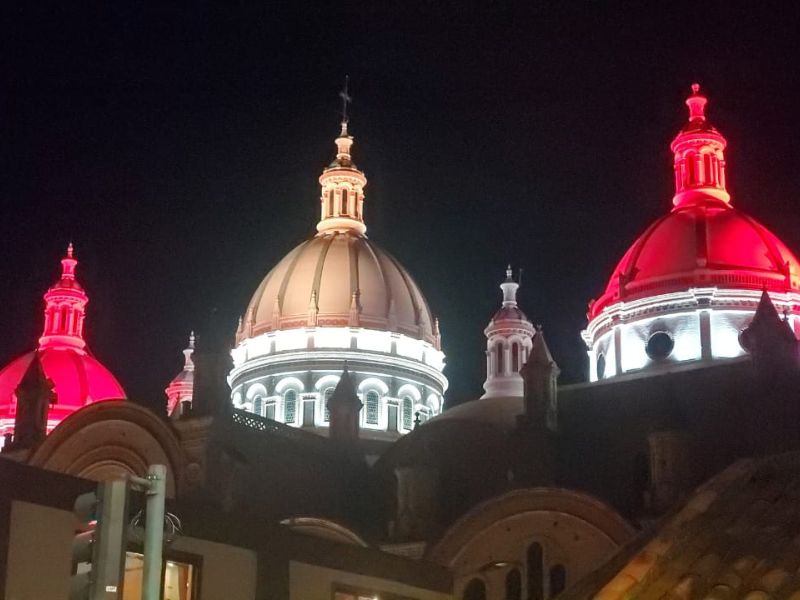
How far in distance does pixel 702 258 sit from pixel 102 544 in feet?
158

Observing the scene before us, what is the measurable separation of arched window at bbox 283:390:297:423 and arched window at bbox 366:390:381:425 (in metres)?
3.42

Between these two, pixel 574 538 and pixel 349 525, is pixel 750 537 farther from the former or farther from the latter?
pixel 349 525

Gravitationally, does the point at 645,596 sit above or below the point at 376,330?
below

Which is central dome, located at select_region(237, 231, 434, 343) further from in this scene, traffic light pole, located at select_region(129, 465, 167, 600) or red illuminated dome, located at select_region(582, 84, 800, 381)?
traffic light pole, located at select_region(129, 465, 167, 600)

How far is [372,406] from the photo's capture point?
2514 inches

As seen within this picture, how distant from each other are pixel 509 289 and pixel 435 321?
688cm

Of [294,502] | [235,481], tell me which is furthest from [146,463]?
[294,502]

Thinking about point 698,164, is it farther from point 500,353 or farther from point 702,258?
point 500,353

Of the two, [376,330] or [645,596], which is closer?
[645,596]

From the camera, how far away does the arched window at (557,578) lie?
126 ft

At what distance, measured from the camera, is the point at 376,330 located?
211ft

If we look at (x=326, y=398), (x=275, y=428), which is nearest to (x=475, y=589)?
(x=275, y=428)

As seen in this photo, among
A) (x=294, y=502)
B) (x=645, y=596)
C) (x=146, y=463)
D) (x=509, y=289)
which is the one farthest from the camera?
(x=509, y=289)

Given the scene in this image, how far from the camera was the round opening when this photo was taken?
5441 centimetres
